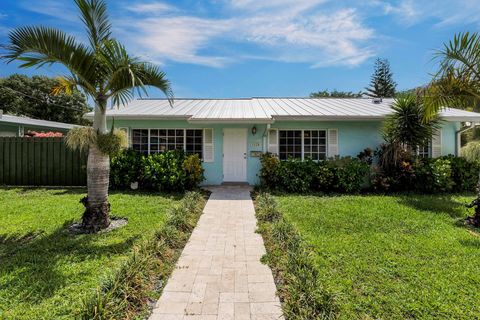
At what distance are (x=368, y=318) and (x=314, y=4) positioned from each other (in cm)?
753

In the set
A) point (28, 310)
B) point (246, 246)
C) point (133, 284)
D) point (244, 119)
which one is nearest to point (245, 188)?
point (244, 119)

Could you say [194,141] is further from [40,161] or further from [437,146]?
[437,146]

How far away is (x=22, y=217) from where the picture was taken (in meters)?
6.18

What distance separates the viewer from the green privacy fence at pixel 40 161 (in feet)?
33.5

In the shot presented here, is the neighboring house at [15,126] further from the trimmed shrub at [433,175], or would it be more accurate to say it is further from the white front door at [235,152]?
the trimmed shrub at [433,175]

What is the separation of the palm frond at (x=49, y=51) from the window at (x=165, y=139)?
566cm

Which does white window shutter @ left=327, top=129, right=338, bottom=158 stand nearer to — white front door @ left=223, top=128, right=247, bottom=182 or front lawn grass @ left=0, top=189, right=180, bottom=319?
white front door @ left=223, top=128, right=247, bottom=182

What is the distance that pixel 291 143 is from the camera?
1085cm

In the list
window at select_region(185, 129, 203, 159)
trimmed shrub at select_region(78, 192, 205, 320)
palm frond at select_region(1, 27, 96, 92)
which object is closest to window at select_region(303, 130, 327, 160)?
window at select_region(185, 129, 203, 159)

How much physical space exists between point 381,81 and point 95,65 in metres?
37.6

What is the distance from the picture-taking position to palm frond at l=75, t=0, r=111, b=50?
198 inches

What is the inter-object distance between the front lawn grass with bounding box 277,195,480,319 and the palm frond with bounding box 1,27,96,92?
5312 mm

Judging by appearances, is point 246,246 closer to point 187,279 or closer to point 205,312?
point 187,279

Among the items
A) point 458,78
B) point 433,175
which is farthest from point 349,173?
point 458,78
